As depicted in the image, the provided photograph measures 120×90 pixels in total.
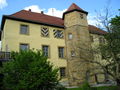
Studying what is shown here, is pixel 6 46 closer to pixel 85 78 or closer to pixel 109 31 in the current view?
pixel 85 78

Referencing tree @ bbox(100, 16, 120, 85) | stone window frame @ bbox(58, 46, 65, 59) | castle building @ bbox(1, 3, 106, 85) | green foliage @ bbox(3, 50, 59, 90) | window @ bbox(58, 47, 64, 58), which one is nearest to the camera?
green foliage @ bbox(3, 50, 59, 90)

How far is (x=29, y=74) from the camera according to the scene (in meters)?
12.3

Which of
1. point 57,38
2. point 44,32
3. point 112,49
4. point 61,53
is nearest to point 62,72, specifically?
point 61,53

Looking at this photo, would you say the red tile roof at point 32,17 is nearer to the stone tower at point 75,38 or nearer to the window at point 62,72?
the stone tower at point 75,38

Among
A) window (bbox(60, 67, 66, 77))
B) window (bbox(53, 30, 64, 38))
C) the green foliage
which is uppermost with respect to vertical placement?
window (bbox(53, 30, 64, 38))

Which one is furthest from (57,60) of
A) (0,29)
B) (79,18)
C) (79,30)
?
(0,29)

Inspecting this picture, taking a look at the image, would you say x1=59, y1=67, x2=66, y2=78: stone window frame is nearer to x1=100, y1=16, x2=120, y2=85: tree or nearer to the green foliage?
x1=100, y1=16, x2=120, y2=85: tree

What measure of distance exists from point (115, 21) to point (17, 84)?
11.4 metres

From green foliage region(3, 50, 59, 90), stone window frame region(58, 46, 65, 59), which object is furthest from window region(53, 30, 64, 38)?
green foliage region(3, 50, 59, 90)

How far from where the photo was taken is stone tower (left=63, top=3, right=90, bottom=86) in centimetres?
2472

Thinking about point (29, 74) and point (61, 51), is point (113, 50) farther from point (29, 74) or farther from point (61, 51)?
point (61, 51)

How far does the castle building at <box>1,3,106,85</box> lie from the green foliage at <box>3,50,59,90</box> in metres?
8.96

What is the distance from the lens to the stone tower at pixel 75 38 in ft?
81.1

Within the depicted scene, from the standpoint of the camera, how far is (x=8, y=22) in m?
22.4
